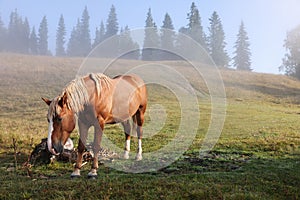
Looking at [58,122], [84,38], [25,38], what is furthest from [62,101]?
[25,38]

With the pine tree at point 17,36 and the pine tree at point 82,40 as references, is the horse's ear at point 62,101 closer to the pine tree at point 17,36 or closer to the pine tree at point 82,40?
the pine tree at point 82,40

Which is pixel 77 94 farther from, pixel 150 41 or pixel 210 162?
pixel 150 41

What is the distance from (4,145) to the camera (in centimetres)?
1180

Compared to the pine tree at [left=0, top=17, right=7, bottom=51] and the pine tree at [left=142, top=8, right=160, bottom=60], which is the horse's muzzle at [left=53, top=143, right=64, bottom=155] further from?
the pine tree at [left=0, top=17, right=7, bottom=51]

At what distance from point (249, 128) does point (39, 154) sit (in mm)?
13543

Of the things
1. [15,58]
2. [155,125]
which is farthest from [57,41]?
[155,125]

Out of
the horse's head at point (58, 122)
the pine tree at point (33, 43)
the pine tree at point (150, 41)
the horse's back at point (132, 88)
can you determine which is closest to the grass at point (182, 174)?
the horse's head at point (58, 122)

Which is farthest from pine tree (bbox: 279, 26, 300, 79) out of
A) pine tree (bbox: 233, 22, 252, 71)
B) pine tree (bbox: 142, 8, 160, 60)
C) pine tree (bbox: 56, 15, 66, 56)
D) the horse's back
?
pine tree (bbox: 56, 15, 66, 56)

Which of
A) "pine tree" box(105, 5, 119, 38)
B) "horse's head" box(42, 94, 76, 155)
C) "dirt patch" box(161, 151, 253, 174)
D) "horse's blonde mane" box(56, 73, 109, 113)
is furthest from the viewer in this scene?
"pine tree" box(105, 5, 119, 38)

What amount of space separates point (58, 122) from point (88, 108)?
85cm

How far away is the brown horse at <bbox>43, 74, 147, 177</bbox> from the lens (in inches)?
243

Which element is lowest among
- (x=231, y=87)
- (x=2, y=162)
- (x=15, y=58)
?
(x=2, y=162)

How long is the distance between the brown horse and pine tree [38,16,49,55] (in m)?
113

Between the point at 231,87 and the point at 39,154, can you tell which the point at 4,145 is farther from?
the point at 231,87
